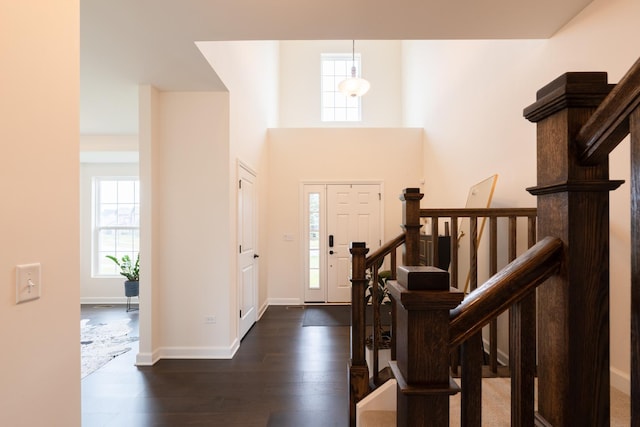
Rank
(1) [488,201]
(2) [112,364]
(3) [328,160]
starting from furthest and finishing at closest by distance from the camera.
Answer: (3) [328,160]
(2) [112,364]
(1) [488,201]

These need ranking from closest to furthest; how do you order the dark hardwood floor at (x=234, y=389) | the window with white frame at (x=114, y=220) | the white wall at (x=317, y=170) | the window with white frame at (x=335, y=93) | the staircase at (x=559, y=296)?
1. the staircase at (x=559, y=296)
2. the dark hardwood floor at (x=234, y=389)
3. the white wall at (x=317, y=170)
4. the window with white frame at (x=114, y=220)
5. the window with white frame at (x=335, y=93)

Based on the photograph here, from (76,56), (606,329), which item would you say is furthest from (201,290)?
(606,329)

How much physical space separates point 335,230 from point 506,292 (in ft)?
16.3

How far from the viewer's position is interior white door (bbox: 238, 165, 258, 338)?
3848mm

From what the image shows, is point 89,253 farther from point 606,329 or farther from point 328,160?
point 606,329

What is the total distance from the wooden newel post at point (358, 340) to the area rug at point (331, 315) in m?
2.23

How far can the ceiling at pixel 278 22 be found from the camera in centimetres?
204

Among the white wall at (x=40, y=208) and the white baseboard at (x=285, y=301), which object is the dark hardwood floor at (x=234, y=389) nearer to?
the white wall at (x=40, y=208)

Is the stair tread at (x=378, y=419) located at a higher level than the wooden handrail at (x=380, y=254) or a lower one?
lower

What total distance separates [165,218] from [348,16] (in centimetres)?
253

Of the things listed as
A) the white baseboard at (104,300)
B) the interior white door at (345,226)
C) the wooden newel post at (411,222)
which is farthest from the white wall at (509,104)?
the white baseboard at (104,300)

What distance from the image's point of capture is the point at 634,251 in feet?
1.79

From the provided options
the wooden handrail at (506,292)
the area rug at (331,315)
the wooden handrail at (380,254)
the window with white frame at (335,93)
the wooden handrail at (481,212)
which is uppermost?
the window with white frame at (335,93)

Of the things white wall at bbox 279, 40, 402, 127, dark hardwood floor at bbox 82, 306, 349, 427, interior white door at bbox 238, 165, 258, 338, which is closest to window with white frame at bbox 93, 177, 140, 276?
interior white door at bbox 238, 165, 258, 338
